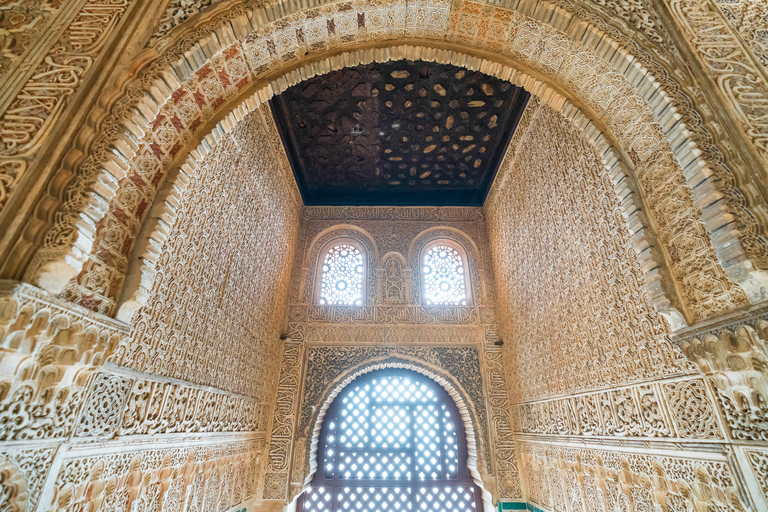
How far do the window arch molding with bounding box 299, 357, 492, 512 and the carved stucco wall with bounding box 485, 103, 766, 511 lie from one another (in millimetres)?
517

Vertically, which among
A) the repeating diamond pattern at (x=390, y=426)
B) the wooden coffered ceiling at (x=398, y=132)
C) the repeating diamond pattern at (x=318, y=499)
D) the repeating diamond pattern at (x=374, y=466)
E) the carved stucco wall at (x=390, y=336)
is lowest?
the repeating diamond pattern at (x=318, y=499)

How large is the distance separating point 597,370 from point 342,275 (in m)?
3.57

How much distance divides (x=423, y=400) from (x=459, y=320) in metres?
1.20

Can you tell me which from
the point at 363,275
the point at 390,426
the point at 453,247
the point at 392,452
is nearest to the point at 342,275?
the point at 363,275

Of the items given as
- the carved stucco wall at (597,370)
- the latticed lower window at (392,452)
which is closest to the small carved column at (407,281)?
the latticed lower window at (392,452)

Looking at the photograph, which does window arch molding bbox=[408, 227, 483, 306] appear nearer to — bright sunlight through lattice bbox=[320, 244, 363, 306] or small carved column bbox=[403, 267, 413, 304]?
small carved column bbox=[403, 267, 413, 304]

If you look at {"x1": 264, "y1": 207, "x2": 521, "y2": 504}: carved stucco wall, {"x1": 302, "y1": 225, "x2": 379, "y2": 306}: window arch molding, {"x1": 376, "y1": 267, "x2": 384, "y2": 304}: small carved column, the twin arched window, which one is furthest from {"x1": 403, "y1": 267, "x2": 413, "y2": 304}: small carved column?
{"x1": 302, "y1": 225, "x2": 379, "y2": 306}: window arch molding

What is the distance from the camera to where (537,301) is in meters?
3.76

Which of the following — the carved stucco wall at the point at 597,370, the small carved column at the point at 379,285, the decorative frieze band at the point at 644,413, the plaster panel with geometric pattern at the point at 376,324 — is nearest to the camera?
the plaster panel with geometric pattern at the point at 376,324

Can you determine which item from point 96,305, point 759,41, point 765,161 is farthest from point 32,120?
point 759,41

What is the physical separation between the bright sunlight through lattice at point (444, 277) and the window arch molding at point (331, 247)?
818mm

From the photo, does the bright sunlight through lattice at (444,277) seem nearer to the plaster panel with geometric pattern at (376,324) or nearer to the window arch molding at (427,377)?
the plaster panel with geometric pattern at (376,324)

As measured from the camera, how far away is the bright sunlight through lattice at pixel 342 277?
5.21m

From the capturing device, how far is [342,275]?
17.6 ft
